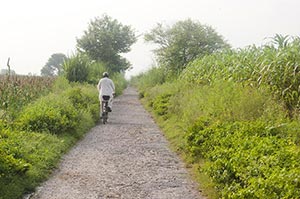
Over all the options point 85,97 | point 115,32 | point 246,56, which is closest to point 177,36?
point 115,32

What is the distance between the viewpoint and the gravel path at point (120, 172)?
268 inches

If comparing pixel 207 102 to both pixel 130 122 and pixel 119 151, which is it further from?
pixel 130 122

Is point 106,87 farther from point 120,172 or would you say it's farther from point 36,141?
point 120,172

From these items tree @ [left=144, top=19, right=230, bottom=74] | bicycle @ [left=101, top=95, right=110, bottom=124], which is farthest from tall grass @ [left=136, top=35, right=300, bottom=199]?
tree @ [left=144, top=19, right=230, bottom=74]

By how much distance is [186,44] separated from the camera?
3400 centimetres

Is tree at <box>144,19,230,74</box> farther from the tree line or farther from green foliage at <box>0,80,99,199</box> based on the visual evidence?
green foliage at <box>0,80,99,199</box>

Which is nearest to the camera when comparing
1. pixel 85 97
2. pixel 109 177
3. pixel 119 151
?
pixel 109 177

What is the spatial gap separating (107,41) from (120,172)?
3218 centimetres

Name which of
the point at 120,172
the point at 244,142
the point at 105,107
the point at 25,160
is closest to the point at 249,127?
the point at 244,142

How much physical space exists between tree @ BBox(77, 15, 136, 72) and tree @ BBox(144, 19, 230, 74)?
490cm

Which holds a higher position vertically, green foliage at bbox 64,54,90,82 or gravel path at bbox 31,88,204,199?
green foliage at bbox 64,54,90,82

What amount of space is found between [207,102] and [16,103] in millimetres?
6230

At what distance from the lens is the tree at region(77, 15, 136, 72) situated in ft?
129

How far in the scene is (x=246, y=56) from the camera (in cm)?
1228
